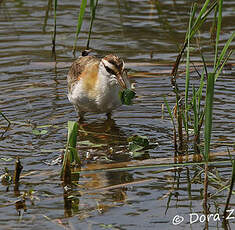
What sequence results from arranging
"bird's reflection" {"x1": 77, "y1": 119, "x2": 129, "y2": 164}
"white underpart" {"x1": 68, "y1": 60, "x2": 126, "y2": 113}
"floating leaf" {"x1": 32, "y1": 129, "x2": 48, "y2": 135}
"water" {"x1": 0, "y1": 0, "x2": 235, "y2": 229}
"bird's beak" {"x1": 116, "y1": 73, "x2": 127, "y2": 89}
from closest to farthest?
"water" {"x1": 0, "y1": 0, "x2": 235, "y2": 229} < "bird's reflection" {"x1": 77, "y1": 119, "x2": 129, "y2": 164} < "bird's beak" {"x1": 116, "y1": 73, "x2": 127, "y2": 89} < "floating leaf" {"x1": 32, "y1": 129, "x2": 48, "y2": 135} < "white underpart" {"x1": 68, "y1": 60, "x2": 126, "y2": 113}

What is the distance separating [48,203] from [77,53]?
667cm

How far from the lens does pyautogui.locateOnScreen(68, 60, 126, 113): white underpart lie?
9.05 meters

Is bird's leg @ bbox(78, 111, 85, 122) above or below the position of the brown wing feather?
below

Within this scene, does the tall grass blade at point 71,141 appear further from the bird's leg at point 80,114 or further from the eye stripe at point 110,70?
the bird's leg at point 80,114

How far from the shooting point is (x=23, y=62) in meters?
12.2

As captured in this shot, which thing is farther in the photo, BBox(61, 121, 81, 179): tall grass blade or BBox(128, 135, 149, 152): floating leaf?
BBox(128, 135, 149, 152): floating leaf

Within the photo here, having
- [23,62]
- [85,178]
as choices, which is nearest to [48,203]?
[85,178]

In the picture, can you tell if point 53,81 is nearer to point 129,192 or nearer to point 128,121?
point 128,121

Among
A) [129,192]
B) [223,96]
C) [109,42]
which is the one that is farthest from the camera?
[109,42]

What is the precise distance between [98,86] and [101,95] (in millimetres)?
→ 128

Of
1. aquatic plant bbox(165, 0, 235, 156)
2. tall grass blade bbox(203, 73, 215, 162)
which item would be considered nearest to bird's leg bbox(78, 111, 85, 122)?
aquatic plant bbox(165, 0, 235, 156)

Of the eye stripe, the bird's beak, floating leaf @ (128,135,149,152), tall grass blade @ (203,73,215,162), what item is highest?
tall grass blade @ (203,73,215,162)

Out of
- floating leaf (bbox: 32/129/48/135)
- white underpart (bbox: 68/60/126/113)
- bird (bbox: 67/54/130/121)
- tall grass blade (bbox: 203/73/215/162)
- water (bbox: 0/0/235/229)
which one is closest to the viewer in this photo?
tall grass blade (bbox: 203/73/215/162)

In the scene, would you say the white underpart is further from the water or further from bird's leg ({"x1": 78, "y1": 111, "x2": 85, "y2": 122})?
the water
